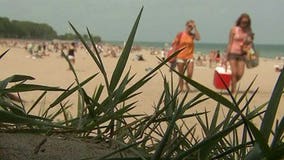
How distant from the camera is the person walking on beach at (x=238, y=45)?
689cm

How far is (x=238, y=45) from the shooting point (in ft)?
22.6

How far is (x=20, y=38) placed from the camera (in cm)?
8138

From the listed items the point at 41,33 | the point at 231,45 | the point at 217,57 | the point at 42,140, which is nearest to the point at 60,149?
the point at 42,140

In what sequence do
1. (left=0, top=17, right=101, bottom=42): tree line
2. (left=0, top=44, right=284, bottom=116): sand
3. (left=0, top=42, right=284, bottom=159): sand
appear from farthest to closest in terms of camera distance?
(left=0, top=17, right=101, bottom=42): tree line
(left=0, top=44, right=284, bottom=116): sand
(left=0, top=42, right=284, bottom=159): sand

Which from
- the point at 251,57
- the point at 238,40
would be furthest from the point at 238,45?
the point at 251,57

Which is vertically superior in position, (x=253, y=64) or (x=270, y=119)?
(x=270, y=119)

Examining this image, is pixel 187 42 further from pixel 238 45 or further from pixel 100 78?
pixel 100 78

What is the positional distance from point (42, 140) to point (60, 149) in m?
0.03

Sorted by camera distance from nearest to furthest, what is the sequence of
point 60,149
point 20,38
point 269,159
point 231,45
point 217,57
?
point 269,159 < point 60,149 < point 231,45 < point 217,57 < point 20,38

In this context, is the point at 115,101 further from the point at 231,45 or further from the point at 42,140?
the point at 231,45

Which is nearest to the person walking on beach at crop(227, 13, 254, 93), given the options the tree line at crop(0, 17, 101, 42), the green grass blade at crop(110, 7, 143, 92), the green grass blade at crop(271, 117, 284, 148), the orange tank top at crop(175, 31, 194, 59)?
the orange tank top at crop(175, 31, 194, 59)

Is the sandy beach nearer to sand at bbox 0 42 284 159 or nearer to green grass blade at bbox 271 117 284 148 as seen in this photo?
sand at bbox 0 42 284 159

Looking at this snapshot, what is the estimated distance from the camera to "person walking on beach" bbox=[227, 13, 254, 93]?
6.89m

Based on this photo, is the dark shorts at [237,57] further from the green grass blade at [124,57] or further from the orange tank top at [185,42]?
the green grass blade at [124,57]
